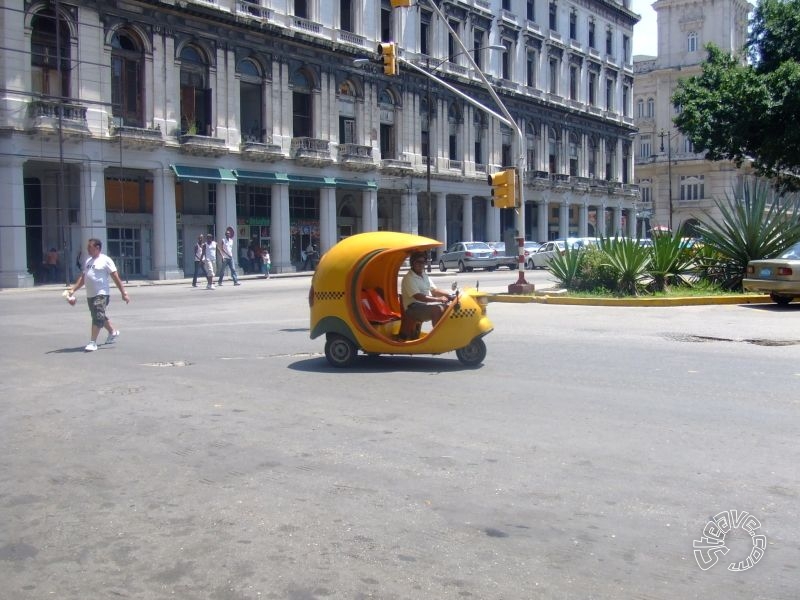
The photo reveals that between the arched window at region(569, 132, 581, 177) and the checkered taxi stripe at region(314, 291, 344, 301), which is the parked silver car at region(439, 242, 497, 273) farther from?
the checkered taxi stripe at region(314, 291, 344, 301)

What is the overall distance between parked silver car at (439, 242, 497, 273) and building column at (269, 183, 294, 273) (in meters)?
7.97

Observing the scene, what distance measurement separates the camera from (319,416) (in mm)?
7938

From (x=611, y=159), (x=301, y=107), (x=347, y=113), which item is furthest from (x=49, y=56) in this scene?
(x=611, y=159)

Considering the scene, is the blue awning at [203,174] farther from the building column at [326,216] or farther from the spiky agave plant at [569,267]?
the spiky agave plant at [569,267]

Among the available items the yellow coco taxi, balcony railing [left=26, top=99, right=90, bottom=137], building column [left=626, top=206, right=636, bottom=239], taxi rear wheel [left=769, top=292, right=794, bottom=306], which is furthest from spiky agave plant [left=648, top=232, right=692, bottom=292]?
building column [left=626, top=206, right=636, bottom=239]

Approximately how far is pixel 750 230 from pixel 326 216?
28628 millimetres

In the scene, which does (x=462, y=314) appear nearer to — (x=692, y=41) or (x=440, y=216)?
(x=440, y=216)

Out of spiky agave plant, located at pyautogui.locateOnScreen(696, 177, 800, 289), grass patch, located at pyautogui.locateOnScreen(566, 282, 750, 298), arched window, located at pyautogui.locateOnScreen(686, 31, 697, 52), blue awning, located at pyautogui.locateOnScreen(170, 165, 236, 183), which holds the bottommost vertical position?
grass patch, located at pyautogui.locateOnScreen(566, 282, 750, 298)

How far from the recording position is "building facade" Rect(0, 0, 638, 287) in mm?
33406

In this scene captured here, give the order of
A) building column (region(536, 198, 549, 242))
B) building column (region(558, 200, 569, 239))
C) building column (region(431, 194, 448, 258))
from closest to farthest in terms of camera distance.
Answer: building column (region(431, 194, 448, 258)), building column (region(536, 198, 549, 242)), building column (region(558, 200, 569, 239))

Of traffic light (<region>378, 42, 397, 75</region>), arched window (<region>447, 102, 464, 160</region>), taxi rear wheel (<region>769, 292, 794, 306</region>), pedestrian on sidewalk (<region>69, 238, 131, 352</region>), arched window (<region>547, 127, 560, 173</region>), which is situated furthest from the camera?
arched window (<region>547, 127, 560, 173</region>)

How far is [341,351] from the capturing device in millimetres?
10867

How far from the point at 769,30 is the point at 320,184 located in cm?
2251

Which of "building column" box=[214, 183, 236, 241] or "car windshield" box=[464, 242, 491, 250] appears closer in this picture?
"building column" box=[214, 183, 236, 241]
